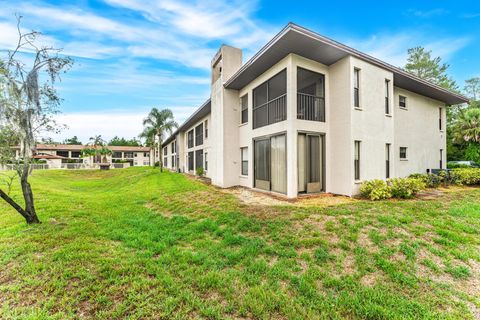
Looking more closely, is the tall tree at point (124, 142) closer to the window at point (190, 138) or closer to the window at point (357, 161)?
the window at point (190, 138)

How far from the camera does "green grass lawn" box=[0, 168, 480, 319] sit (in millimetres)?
2744

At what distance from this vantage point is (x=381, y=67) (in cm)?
998

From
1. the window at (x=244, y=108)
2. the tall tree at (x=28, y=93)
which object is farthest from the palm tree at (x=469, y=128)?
the tall tree at (x=28, y=93)

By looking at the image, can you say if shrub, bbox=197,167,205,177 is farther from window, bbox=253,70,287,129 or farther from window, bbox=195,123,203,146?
window, bbox=253,70,287,129

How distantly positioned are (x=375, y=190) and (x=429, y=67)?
1327 inches

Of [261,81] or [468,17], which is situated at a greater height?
[468,17]

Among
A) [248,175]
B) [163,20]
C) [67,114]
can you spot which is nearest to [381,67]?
[248,175]

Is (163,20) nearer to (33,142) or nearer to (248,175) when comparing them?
(33,142)

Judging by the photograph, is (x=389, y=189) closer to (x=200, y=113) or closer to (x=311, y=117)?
(x=311, y=117)

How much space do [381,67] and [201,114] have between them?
13.7 m

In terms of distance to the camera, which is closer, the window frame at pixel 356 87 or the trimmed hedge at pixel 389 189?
the trimmed hedge at pixel 389 189

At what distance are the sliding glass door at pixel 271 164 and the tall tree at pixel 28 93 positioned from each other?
795cm

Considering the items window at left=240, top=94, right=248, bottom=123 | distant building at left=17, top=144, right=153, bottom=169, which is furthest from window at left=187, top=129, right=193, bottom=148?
distant building at left=17, top=144, right=153, bottom=169

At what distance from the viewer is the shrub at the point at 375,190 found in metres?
8.08
